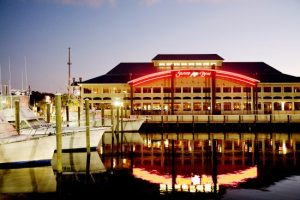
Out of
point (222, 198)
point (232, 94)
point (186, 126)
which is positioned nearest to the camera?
point (222, 198)

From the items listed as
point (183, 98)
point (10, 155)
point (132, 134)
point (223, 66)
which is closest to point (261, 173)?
point (10, 155)

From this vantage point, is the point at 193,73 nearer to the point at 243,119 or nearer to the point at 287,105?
the point at 243,119

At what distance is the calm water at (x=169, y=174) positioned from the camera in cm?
1727

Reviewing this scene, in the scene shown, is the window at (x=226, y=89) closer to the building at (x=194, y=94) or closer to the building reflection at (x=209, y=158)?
the building at (x=194, y=94)

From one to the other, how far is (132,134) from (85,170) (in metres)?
19.5

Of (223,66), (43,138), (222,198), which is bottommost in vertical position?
(222,198)

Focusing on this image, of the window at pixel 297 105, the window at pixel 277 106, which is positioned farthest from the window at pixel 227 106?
the window at pixel 297 105

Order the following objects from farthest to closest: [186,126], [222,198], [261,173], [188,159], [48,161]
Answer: [186,126] → [188,159] → [48,161] → [261,173] → [222,198]

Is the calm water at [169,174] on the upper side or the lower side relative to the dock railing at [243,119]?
lower

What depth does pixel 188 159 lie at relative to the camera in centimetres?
2634

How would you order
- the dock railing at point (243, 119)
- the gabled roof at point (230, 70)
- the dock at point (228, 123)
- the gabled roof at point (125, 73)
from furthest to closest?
the gabled roof at point (125, 73) < the gabled roof at point (230, 70) < the dock railing at point (243, 119) < the dock at point (228, 123)

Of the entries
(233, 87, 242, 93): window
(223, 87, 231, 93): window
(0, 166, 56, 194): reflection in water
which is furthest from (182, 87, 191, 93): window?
(0, 166, 56, 194): reflection in water

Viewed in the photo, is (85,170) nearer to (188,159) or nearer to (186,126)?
(188,159)

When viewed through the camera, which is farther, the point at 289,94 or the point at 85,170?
the point at 289,94
